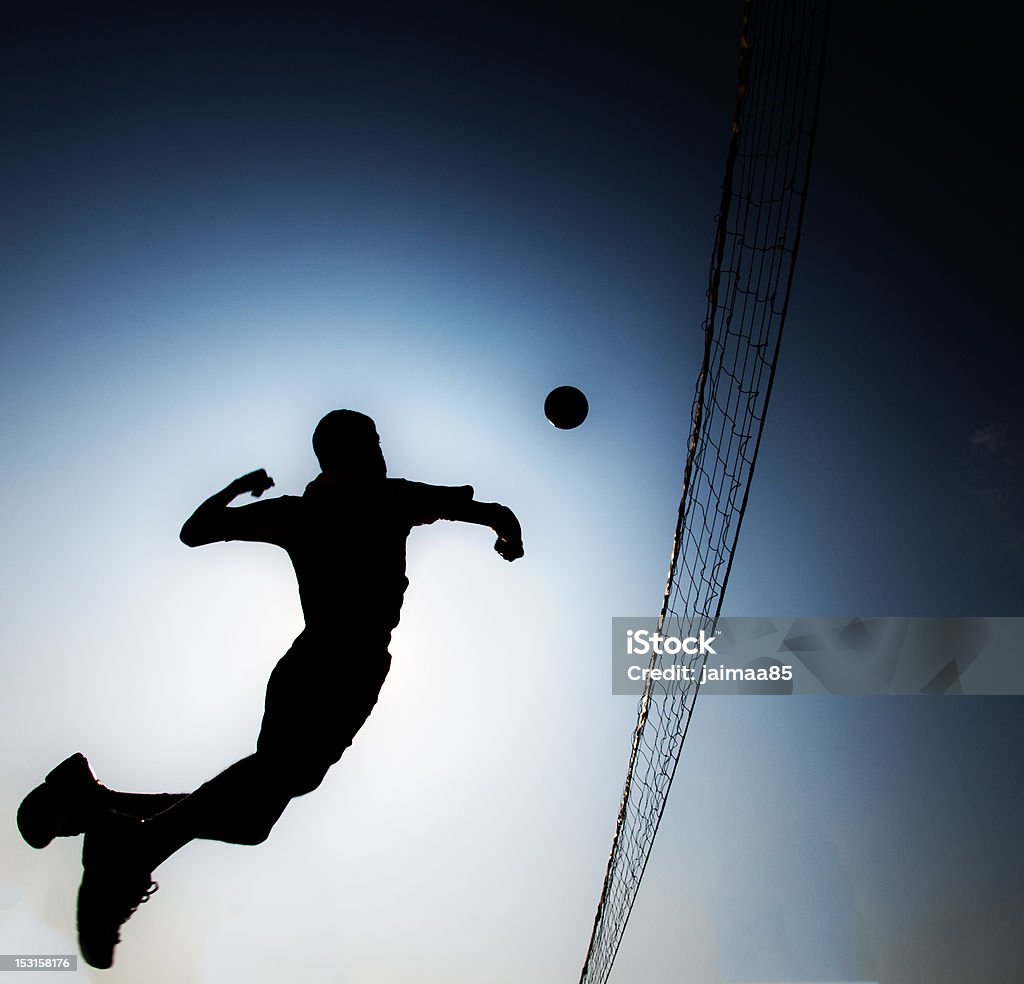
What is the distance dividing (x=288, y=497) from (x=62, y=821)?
1.42 metres

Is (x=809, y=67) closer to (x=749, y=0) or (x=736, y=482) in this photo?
(x=749, y=0)

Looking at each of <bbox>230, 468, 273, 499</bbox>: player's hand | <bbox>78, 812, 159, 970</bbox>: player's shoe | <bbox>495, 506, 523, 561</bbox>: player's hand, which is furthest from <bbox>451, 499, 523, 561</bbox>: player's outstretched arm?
<bbox>78, 812, 159, 970</bbox>: player's shoe

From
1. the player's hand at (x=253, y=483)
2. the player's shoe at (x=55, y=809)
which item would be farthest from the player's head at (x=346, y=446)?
the player's shoe at (x=55, y=809)

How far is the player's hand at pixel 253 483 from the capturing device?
7.54ft

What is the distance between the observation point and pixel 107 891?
6.50 ft

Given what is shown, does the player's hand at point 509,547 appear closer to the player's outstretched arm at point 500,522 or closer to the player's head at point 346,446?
the player's outstretched arm at point 500,522

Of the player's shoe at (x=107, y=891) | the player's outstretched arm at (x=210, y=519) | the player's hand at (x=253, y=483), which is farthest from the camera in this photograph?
the player's hand at (x=253, y=483)

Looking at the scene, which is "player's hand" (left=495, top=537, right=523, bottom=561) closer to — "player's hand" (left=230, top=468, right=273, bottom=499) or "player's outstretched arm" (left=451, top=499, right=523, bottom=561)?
"player's outstretched arm" (left=451, top=499, right=523, bottom=561)

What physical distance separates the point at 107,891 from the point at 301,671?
96 cm

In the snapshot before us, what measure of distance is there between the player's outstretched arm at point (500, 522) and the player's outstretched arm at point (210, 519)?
34.7 inches

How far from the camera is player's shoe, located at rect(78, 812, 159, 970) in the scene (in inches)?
78.1

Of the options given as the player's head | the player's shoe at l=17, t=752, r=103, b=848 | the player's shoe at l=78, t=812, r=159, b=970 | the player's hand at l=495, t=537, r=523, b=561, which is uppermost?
the player's head

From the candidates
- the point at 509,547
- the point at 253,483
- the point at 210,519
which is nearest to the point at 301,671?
the point at 210,519

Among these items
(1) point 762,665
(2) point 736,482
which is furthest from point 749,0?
(1) point 762,665
